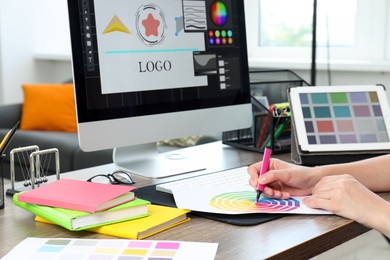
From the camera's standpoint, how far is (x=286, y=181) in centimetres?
123

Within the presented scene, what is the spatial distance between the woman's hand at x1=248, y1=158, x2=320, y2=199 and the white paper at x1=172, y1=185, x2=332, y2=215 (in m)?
0.02

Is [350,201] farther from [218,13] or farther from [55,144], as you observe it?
[55,144]

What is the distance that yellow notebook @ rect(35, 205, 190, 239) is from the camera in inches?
39.7

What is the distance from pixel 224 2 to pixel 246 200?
677 mm

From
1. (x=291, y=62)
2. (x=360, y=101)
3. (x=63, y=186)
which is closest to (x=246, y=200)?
(x=63, y=186)

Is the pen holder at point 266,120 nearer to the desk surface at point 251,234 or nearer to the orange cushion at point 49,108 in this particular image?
the desk surface at point 251,234

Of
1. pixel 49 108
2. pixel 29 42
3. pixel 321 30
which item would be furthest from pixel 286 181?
pixel 29 42

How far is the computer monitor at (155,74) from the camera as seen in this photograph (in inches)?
55.0

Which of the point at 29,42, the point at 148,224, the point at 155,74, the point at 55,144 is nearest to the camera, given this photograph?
the point at 148,224

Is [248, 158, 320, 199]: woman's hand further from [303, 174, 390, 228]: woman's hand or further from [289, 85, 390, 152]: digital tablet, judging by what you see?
[289, 85, 390, 152]: digital tablet

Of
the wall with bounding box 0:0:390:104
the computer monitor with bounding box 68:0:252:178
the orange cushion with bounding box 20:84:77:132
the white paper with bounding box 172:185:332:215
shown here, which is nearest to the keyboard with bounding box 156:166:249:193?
the white paper with bounding box 172:185:332:215

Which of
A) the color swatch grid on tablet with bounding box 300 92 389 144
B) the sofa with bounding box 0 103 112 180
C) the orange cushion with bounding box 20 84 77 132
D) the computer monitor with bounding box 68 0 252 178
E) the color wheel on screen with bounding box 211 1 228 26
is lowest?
the sofa with bounding box 0 103 112 180

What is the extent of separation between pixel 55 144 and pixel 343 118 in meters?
2.02

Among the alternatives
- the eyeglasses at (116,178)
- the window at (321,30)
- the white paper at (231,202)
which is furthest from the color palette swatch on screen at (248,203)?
the window at (321,30)
